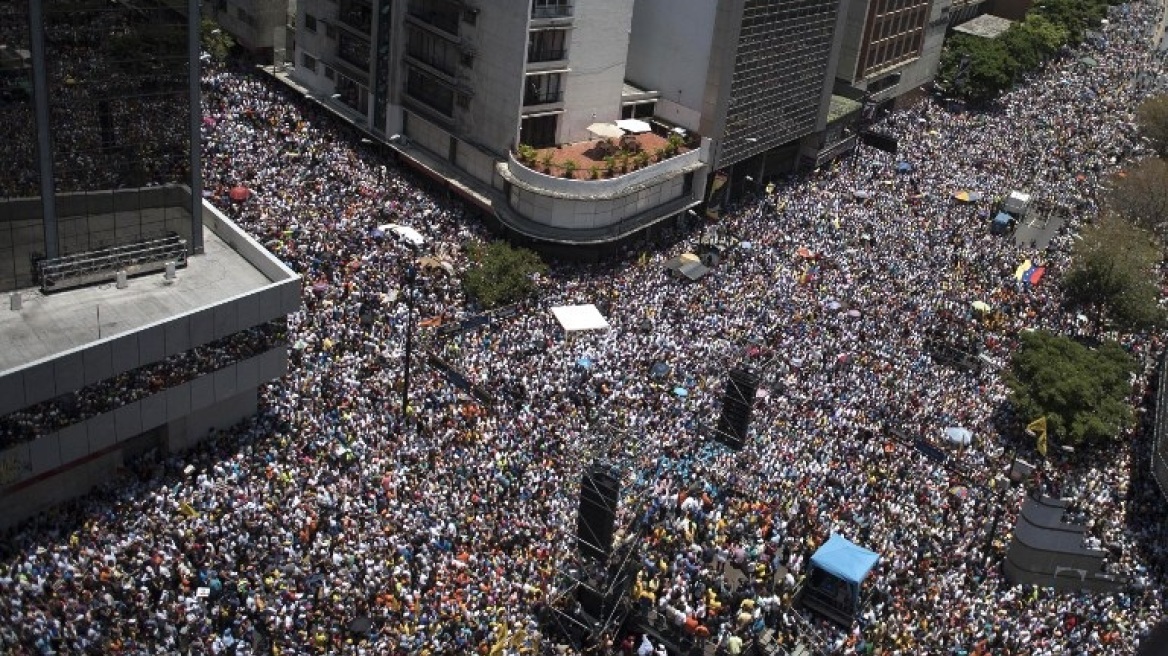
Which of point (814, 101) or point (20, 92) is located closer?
point (20, 92)

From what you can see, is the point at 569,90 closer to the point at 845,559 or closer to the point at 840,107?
the point at 840,107

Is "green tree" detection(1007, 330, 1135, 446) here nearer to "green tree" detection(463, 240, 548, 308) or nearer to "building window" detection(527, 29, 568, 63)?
"green tree" detection(463, 240, 548, 308)

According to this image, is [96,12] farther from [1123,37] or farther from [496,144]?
[1123,37]

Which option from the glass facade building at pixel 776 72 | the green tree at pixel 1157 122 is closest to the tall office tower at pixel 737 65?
the glass facade building at pixel 776 72

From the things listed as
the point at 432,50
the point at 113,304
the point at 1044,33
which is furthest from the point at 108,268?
the point at 1044,33

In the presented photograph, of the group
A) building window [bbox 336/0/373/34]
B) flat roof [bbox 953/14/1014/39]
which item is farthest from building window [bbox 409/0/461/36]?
flat roof [bbox 953/14/1014/39]

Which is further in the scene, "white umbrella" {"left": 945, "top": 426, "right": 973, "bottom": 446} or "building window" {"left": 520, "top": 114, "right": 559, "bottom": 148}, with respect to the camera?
"building window" {"left": 520, "top": 114, "right": 559, "bottom": 148}

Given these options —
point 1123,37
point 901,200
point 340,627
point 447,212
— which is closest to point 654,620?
point 340,627
